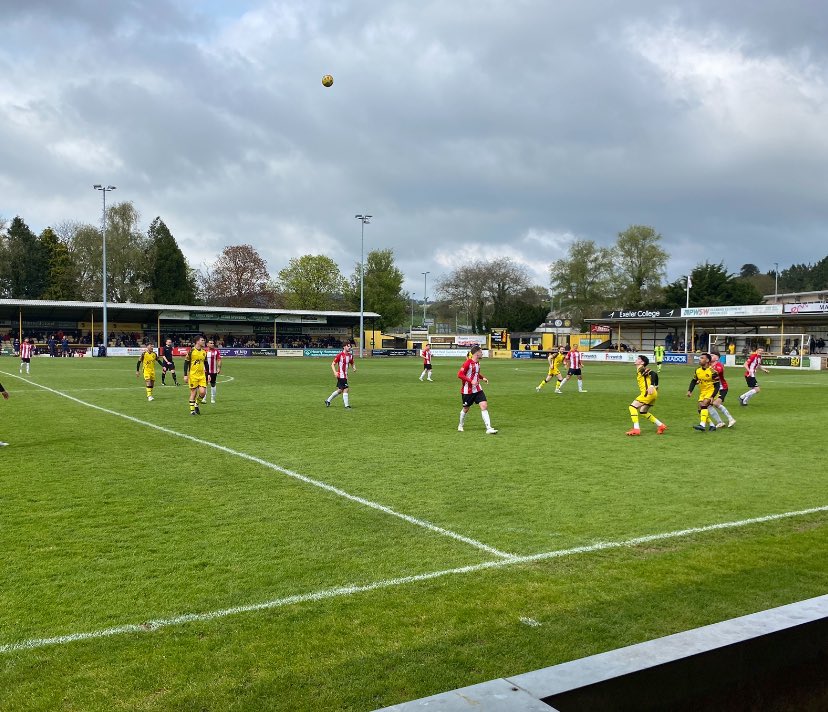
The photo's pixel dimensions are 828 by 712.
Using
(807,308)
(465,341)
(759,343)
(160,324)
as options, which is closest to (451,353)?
(465,341)

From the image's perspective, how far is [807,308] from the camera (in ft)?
185

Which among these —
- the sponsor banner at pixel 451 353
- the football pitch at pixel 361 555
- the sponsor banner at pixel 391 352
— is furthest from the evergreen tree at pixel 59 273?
the football pitch at pixel 361 555

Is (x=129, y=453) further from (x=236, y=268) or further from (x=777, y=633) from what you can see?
(x=236, y=268)

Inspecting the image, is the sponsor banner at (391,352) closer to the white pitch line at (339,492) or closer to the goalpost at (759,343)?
the goalpost at (759,343)

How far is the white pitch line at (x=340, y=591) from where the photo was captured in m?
4.56

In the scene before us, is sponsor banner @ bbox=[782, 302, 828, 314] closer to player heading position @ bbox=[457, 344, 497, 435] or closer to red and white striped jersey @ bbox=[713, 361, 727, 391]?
red and white striped jersey @ bbox=[713, 361, 727, 391]

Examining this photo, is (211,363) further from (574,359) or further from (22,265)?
(22,265)

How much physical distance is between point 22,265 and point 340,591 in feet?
302

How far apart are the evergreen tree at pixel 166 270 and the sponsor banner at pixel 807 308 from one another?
229 feet

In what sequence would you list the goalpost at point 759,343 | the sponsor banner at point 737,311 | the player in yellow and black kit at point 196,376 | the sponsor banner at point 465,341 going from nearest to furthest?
the player in yellow and black kit at point 196,376 < the goalpost at point 759,343 < the sponsor banner at point 737,311 < the sponsor banner at point 465,341

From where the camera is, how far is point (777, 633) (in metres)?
2.55

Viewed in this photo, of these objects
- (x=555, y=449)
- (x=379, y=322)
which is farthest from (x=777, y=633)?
(x=379, y=322)

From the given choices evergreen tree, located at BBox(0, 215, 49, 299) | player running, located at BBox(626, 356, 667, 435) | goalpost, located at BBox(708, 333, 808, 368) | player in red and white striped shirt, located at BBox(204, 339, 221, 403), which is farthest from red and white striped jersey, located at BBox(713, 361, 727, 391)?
evergreen tree, located at BBox(0, 215, 49, 299)

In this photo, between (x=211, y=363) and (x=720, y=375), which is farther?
(x=211, y=363)
